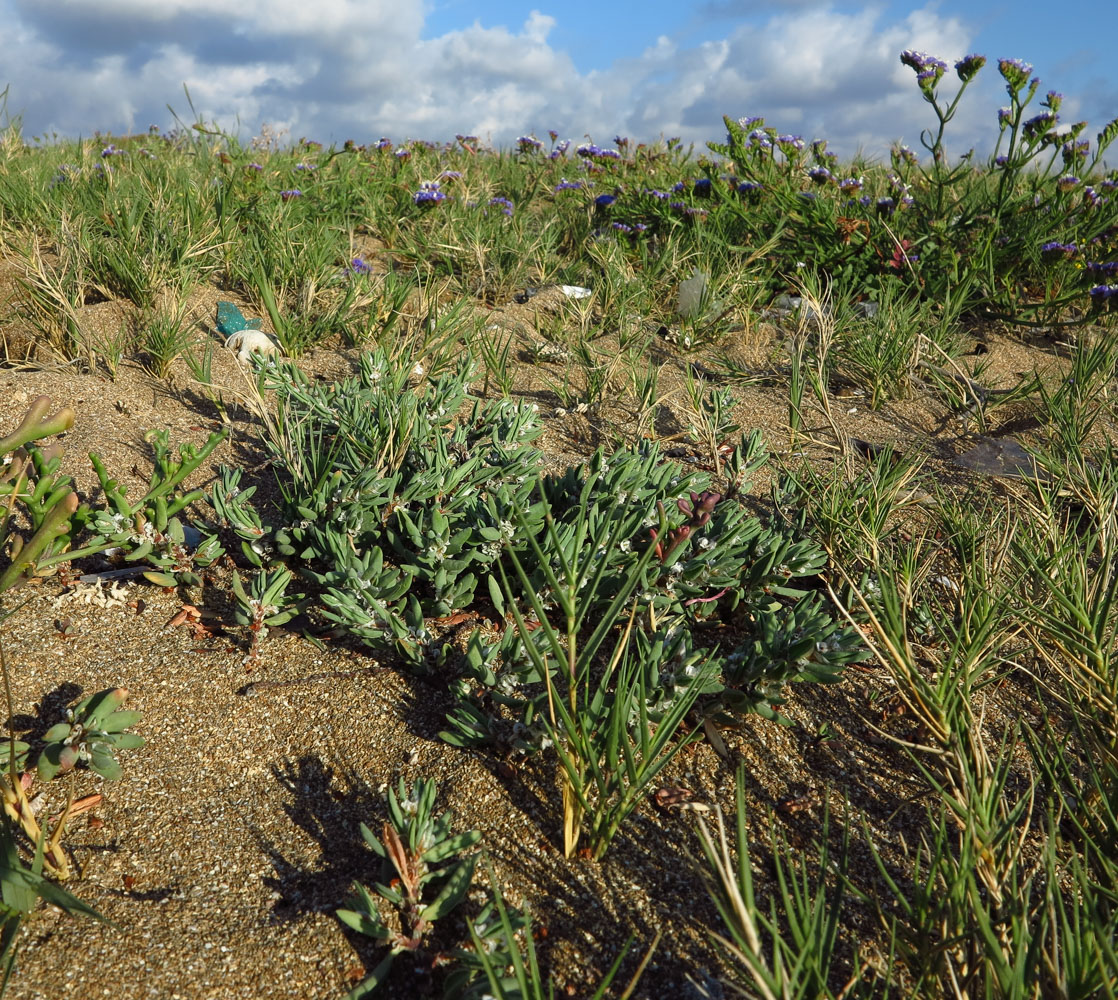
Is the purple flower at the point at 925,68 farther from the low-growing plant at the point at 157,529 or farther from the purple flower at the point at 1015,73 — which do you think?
the low-growing plant at the point at 157,529

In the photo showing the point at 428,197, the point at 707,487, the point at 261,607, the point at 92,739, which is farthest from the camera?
the point at 428,197

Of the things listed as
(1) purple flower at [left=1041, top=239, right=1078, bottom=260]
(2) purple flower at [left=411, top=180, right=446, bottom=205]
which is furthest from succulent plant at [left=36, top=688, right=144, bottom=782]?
(1) purple flower at [left=1041, top=239, right=1078, bottom=260]

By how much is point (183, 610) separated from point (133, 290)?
84.9 inches

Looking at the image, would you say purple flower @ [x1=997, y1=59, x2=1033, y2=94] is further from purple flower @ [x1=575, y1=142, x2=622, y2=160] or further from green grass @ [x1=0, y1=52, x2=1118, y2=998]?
purple flower @ [x1=575, y1=142, x2=622, y2=160]

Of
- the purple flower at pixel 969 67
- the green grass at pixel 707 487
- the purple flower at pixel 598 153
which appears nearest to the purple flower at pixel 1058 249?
the green grass at pixel 707 487

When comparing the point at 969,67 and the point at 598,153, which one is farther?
the point at 598,153

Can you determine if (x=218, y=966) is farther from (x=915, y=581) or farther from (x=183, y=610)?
(x=915, y=581)

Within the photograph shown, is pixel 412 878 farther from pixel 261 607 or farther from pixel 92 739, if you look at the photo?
pixel 261 607

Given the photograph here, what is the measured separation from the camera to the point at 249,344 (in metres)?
3.45

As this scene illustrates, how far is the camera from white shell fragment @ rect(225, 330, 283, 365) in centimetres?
340

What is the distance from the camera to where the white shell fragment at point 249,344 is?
11.2 feet

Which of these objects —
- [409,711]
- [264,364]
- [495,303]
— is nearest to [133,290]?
[264,364]

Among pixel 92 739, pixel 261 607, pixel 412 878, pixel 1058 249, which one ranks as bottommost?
pixel 412 878

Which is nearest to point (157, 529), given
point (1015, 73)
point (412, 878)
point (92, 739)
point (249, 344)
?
point (92, 739)
